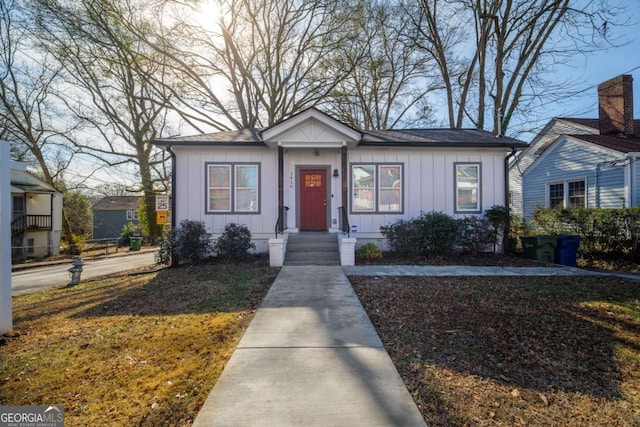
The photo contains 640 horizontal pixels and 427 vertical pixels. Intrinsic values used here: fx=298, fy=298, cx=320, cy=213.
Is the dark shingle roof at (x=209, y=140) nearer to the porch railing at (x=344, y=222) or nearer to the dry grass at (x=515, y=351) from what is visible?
the porch railing at (x=344, y=222)

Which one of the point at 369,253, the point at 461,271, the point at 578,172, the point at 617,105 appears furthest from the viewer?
the point at 617,105

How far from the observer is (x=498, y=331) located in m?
3.82

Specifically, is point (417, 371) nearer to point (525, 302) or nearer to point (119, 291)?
point (525, 302)

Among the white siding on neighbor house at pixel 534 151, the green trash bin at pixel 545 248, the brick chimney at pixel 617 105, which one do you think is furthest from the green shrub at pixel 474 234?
the brick chimney at pixel 617 105

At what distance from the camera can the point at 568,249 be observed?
352 inches

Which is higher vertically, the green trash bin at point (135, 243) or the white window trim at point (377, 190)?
the white window trim at point (377, 190)

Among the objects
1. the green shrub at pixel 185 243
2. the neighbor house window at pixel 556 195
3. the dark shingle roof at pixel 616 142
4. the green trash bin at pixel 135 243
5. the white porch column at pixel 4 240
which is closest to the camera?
the white porch column at pixel 4 240

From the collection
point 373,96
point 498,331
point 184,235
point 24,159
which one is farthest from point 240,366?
point 24,159

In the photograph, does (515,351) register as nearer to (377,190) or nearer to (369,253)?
(369,253)

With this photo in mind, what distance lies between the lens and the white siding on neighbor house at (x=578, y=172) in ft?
37.2

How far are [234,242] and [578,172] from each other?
A: 1439 centimetres

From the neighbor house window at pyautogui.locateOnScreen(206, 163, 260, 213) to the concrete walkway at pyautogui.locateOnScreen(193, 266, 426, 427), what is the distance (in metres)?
5.97

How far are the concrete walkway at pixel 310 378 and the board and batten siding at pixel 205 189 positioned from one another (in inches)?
221

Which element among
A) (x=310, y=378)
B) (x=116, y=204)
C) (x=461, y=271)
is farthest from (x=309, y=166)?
(x=116, y=204)
